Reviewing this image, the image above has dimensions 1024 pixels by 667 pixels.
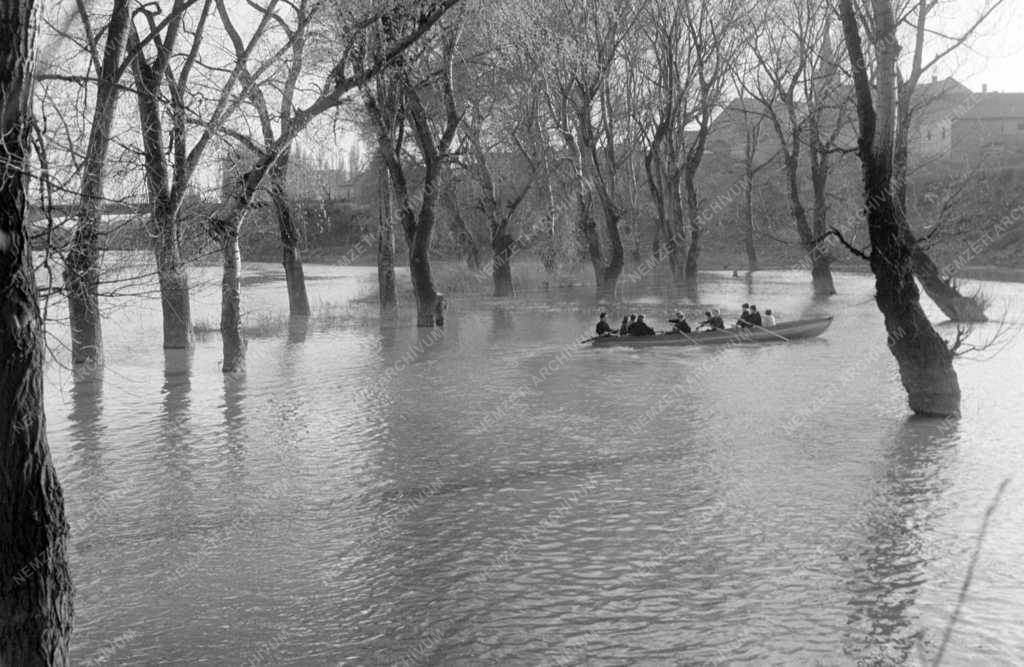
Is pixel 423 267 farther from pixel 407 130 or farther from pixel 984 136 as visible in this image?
pixel 984 136

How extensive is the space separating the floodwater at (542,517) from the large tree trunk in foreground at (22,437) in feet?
6.92

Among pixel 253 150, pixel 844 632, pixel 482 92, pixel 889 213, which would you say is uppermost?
pixel 482 92

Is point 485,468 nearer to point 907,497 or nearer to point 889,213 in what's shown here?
point 907,497

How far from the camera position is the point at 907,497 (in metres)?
11.0

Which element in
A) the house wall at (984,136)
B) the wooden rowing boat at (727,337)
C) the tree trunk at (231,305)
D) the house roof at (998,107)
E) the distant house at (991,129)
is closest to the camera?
the tree trunk at (231,305)

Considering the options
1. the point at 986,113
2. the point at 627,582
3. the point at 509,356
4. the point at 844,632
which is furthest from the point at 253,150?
the point at 986,113

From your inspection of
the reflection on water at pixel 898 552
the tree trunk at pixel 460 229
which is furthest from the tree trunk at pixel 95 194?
the tree trunk at pixel 460 229

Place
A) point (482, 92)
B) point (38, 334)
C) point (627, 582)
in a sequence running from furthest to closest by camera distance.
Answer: point (482, 92) → point (627, 582) → point (38, 334)

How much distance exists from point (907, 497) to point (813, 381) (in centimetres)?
788

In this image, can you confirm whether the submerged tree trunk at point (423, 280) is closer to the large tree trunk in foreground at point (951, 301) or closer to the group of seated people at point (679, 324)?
the group of seated people at point (679, 324)

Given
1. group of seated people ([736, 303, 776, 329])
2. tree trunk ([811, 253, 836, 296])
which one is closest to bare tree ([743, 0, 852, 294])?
tree trunk ([811, 253, 836, 296])

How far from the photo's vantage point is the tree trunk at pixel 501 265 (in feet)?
131

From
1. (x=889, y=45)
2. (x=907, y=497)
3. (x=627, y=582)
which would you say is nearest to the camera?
(x=627, y=582)

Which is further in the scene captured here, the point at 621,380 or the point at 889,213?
the point at 621,380
